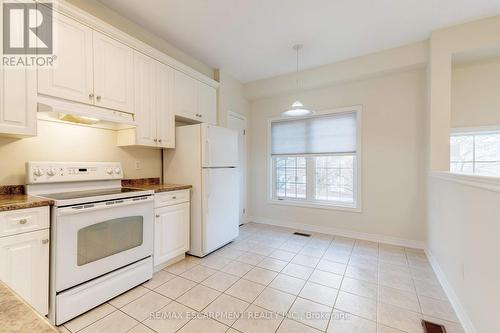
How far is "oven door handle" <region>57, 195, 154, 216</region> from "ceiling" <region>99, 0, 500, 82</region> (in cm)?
199

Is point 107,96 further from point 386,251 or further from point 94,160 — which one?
point 386,251

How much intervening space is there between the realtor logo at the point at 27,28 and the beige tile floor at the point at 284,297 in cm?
212

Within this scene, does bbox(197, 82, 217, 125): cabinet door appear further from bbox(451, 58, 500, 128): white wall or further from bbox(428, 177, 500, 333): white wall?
bbox(451, 58, 500, 128): white wall

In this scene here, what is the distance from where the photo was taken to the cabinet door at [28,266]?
4.58ft

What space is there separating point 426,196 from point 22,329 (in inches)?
153

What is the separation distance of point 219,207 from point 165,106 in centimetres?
150

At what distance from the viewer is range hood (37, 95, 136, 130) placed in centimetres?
178

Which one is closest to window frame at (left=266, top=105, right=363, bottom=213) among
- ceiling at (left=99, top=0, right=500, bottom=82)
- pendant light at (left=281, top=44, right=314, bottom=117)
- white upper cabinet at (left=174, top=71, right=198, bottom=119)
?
ceiling at (left=99, top=0, right=500, bottom=82)

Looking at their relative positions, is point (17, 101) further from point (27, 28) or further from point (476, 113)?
point (476, 113)

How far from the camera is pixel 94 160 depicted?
92.7 inches

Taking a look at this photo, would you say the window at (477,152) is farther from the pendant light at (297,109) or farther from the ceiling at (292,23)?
the pendant light at (297,109)

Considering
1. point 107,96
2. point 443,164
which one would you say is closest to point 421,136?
point 443,164

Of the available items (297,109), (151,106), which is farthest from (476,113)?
(151,106)

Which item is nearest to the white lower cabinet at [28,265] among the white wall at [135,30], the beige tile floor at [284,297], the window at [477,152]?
the beige tile floor at [284,297]
